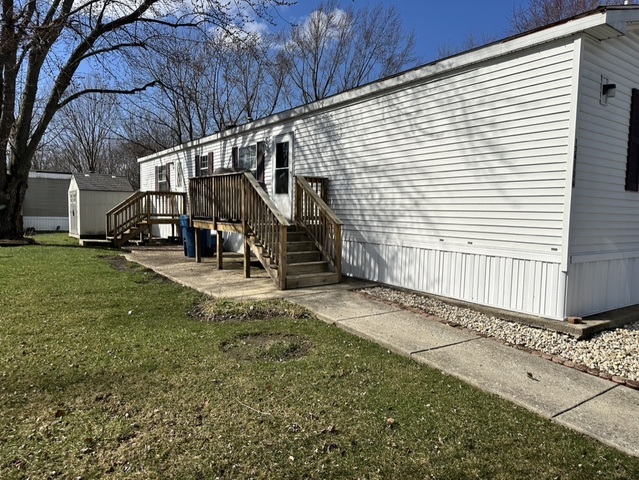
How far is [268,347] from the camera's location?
434 cm

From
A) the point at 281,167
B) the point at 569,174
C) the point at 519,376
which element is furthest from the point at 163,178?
the point at 519,376

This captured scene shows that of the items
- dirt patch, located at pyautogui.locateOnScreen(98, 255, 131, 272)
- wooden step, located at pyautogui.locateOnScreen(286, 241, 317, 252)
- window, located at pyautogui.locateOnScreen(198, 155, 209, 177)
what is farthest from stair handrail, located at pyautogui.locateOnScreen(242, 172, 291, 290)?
window, located at pyautogui.locateOnScreen(198, 155, 209, 177)

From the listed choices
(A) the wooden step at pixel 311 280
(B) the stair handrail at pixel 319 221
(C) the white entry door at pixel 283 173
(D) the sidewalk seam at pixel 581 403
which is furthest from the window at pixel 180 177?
(D) the sidewalk seam at pixel 581 403

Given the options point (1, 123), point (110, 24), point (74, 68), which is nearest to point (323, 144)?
point (110, 24)

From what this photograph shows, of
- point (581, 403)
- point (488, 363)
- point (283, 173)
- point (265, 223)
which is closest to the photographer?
point (581, 403)

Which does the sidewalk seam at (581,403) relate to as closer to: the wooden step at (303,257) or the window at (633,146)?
the window at (633,146)

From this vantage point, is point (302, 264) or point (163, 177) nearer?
point (302, 264)

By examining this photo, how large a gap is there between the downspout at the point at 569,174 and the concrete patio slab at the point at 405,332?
50.0 inches

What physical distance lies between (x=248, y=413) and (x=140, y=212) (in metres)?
13.1

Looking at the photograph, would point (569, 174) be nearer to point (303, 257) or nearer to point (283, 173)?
point (303, 257)

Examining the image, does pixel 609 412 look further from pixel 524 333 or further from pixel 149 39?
pixel 149 39

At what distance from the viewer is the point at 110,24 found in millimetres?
12125

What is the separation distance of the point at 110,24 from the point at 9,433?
12.8m

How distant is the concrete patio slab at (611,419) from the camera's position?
2717 mm
